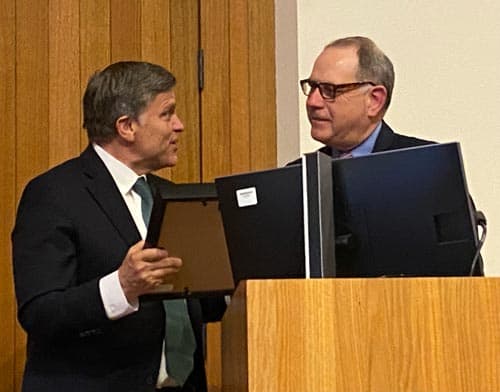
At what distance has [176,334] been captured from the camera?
94.0 inches

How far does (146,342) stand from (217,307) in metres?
0.32

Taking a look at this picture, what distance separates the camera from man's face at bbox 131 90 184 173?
2.41m

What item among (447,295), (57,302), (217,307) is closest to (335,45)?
(217,307)

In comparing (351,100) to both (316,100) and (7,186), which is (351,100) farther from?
(7,186)

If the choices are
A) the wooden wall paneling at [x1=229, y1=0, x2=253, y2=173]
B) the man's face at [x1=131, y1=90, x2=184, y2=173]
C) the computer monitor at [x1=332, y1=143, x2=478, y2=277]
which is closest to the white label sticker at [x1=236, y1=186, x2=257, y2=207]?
the computer monitor at [x1=332, y1=143, x2=478, y2=277]

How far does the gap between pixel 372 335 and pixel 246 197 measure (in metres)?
0.46

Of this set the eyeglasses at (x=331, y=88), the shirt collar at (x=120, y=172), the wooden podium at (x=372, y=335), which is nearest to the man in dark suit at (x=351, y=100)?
the eyeglasses at (x=331, y=88)

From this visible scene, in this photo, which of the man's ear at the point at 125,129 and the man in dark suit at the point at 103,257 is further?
the man's ear at the point at 125,129

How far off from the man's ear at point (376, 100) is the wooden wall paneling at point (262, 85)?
0.78 metres

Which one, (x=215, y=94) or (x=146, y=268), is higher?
(x=215, y=94)

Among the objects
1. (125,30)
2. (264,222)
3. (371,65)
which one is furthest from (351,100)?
(125,30)

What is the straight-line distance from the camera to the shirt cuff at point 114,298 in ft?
6.89

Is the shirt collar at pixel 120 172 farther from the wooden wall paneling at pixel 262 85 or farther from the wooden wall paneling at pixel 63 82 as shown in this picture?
the wooden wall paneling at pixel 262 85

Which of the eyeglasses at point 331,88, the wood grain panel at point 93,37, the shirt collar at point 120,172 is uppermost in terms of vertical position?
the wood grain panel at point 93,37
